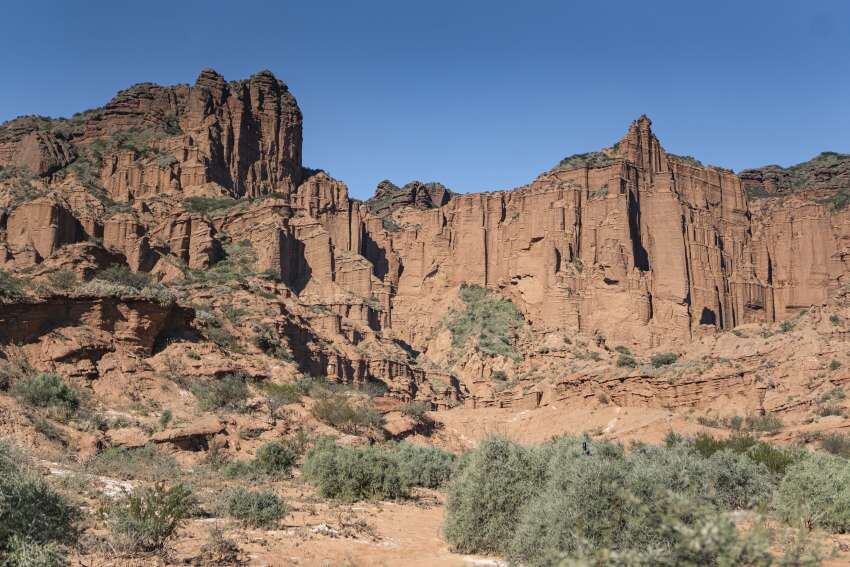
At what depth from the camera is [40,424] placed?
2327 cm

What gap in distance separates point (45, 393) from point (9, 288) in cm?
912

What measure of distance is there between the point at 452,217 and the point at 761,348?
51659mm

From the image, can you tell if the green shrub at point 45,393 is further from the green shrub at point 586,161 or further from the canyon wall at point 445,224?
the green shrub at point 586,161

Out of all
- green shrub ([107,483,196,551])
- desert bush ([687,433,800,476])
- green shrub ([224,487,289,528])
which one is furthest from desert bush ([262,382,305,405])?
green shrub ([107,483,196,551])

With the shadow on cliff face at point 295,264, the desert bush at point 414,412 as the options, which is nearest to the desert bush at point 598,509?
the desert bush at point 414,412

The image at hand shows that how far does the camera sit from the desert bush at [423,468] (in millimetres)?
26703

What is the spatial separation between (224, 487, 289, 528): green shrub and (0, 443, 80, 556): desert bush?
411cm

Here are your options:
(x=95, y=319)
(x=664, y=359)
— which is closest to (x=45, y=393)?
(x=95, y=319)

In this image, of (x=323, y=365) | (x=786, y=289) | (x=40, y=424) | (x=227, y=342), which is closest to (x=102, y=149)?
(x=323, y=365)

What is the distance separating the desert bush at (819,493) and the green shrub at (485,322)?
54760mm

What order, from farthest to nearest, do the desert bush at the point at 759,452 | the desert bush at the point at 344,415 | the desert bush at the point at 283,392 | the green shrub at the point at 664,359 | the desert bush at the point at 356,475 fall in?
the green shrub at the point at 664,359, the desert bush at the point at 283,392, the desert bush at the point at 344,415, the desert bush at the point at 759,452, the desert bush at the point at 356,475

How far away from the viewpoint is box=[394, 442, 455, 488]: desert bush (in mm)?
26703

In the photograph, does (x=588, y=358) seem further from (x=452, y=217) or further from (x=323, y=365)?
(x=452, y=217)

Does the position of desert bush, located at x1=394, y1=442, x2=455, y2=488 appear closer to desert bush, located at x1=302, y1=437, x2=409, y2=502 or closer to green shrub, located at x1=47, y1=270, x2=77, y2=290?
desert bush, located at x1=302, y1=437, x2=409, y2=502
